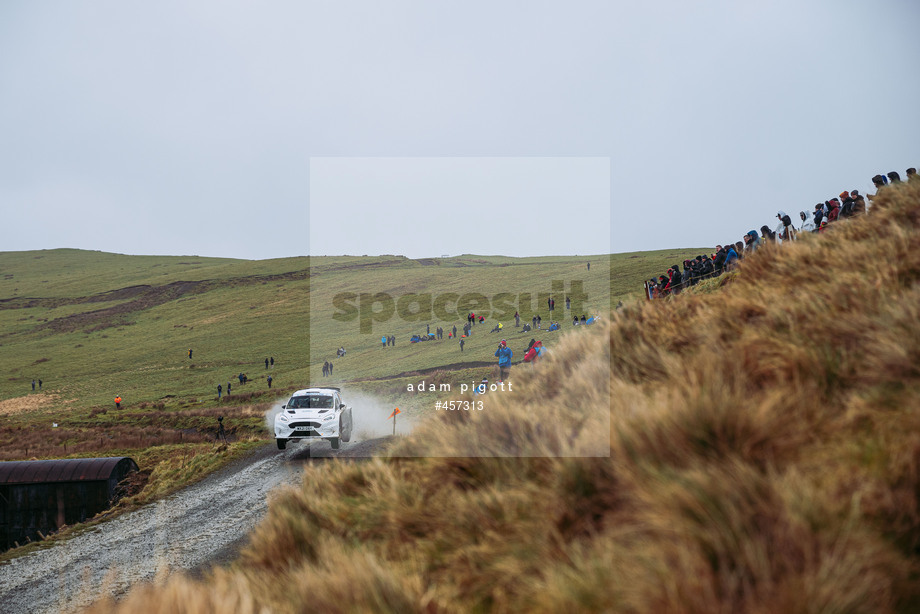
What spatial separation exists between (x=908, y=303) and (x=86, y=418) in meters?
57.8

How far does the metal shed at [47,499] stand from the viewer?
57.0ft

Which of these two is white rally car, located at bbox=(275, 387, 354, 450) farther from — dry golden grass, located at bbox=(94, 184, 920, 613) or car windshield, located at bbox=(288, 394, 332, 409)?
dry golden grass, located at bbox=(94, 184, 920, 613)

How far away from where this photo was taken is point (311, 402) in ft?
60.6

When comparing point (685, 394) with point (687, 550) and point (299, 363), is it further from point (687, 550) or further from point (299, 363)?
point (299, 363)

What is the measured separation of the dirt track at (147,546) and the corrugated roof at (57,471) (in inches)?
157

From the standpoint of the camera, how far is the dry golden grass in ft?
8.80

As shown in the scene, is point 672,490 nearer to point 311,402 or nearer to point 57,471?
point 311,402

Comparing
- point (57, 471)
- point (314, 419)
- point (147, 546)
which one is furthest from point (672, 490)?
point (57, 471)

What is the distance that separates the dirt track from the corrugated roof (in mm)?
3984

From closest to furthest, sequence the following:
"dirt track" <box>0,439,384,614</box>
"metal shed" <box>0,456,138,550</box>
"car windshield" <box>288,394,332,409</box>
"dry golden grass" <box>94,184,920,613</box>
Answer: "dry golden grass" <box>94,184,920,613</box>, "dirt track" <box>0,439,384,614</box>, "metal shed" <box>0,456,138,550</box>, "car windshield" <box>288,394,332,409</box>

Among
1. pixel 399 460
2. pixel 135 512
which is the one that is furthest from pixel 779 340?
pixel 135 512

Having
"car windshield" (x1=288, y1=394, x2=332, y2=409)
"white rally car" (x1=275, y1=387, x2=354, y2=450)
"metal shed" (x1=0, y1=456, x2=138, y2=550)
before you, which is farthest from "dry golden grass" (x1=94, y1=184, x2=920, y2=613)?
"metal shed" (x1=0, y1=456, x2=138, y2=550)

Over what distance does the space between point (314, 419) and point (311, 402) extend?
87cm

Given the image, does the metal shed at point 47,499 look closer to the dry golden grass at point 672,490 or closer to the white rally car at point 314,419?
the white rally car at point 314,419
